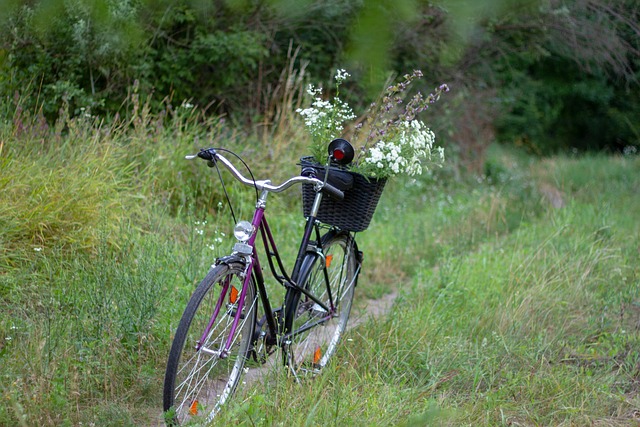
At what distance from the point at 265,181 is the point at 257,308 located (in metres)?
0.58

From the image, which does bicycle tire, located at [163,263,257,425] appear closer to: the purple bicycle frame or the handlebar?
the purple bicycle frame

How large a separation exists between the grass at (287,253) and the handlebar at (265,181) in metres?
0.85

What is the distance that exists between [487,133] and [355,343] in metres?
8.98

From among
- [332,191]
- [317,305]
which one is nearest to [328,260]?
[317,305]

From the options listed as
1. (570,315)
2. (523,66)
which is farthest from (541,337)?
(523,66)

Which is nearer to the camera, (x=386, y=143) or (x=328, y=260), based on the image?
(x=386, y=143)

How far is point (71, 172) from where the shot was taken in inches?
189

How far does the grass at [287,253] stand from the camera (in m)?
3.28

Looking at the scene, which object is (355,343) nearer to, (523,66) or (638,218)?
(638,218)

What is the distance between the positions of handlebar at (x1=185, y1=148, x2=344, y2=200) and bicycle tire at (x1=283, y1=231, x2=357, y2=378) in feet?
1.30

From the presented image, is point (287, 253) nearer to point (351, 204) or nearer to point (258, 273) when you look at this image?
point (351, 204)

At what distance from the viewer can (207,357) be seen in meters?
3.30

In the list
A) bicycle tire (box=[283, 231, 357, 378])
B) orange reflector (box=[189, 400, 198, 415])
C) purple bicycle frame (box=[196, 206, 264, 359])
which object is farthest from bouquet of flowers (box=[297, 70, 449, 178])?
orange reflector (box=[189, 400, 198, 415])

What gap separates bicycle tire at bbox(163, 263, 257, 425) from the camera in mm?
2896
